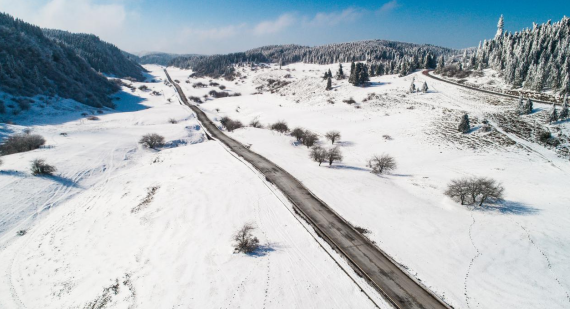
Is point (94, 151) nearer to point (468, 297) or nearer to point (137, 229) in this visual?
point (137, 229)

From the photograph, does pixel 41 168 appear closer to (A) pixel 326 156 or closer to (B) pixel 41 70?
(A) pixel 326 156

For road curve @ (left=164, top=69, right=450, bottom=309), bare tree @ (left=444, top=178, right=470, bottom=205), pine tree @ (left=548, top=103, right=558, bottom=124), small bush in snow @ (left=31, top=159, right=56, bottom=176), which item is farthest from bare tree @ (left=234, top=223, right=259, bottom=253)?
pine tree @ (left=548, top=103, right=558, bottom=124)

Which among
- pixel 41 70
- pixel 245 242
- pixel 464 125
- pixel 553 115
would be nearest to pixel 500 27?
pixel 553 115

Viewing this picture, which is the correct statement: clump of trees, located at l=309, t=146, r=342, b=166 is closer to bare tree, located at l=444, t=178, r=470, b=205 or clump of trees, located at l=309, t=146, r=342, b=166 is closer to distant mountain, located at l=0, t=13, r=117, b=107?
bare tree, located at l=444, t=178, r=470, b=205

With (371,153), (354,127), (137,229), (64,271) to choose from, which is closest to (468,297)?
(137,229)

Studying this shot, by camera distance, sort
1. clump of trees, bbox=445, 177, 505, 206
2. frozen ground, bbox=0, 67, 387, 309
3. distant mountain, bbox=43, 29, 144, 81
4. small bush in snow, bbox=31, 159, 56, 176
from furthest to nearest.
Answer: distant mountain, bbox=43, 29, 144, 81 → small bush in snow, bbox=31, 159, 56, 176 → clump of trees, bbox=445, 177, 505, 206 → frozen ground, bbox=0, 67, 387, 309
